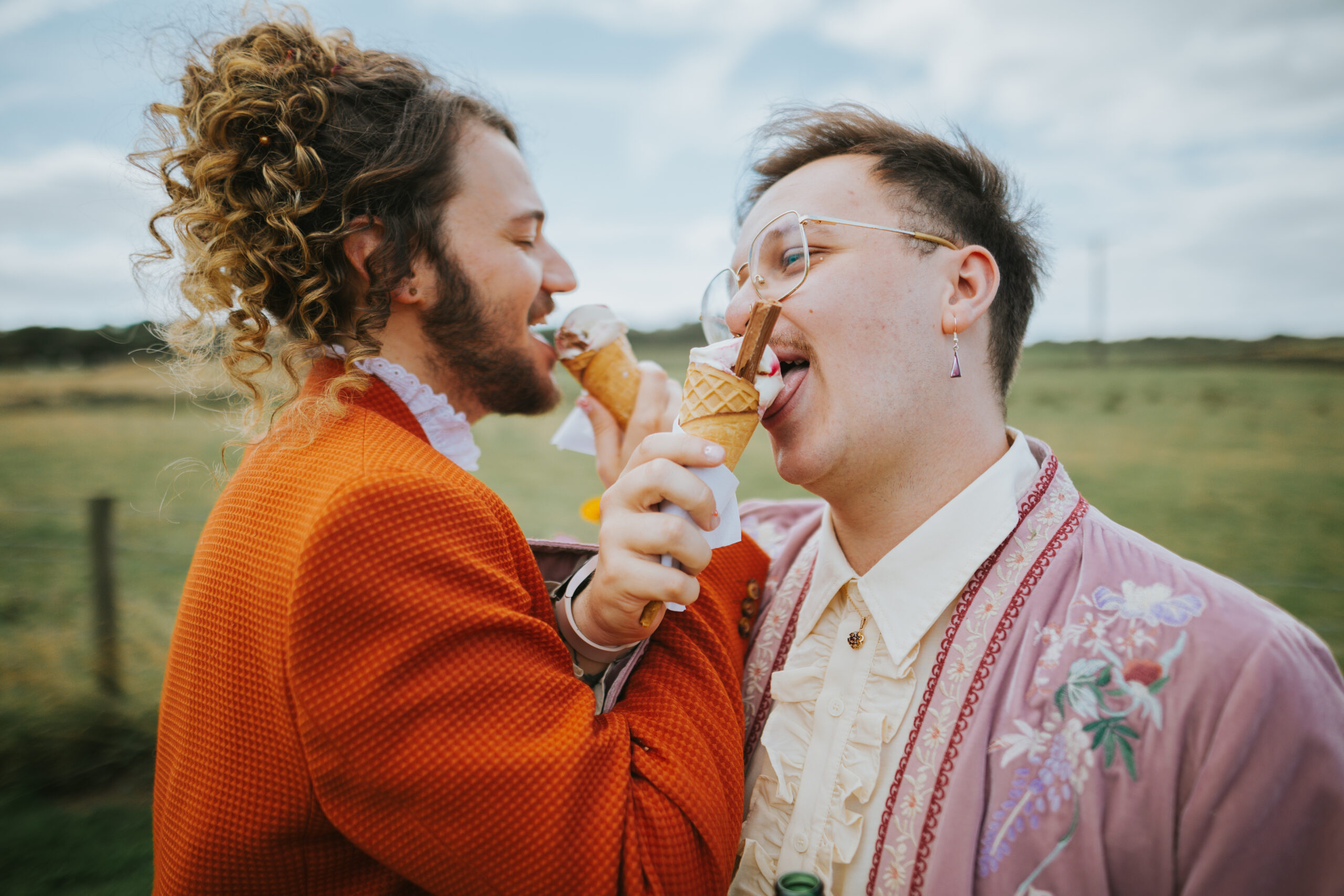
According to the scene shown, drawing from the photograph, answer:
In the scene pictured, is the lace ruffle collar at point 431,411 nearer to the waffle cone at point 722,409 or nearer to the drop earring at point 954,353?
the waffle cone at point 722,409

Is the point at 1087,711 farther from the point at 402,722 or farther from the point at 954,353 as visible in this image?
the point at 402,722

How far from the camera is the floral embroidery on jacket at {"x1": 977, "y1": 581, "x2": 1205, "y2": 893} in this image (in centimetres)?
161

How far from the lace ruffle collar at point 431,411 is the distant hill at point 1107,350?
19.6 metres

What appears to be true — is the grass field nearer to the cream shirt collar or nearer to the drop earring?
the cream shirt collar

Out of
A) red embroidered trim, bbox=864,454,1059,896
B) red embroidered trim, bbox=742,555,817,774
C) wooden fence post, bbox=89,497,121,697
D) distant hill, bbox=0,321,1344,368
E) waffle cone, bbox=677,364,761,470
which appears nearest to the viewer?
red embroidered trim, bbox=864,454,1059,896

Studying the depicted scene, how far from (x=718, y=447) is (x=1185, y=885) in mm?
1339

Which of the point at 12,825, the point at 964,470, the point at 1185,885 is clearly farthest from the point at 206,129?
the point at 12,825

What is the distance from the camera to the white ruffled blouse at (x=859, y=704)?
193 centimetres

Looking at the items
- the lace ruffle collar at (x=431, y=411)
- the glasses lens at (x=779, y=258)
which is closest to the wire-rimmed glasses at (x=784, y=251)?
the glasses lens at (x=779, y=258)

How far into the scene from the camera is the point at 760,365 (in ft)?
6.55

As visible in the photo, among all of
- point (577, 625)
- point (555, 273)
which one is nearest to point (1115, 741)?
point (577, 625)

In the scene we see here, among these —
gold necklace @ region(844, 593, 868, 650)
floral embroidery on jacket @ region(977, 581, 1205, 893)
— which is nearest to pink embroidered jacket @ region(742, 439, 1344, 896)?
floral embroidery on jacket @ region(977, 581, 1205, 893)

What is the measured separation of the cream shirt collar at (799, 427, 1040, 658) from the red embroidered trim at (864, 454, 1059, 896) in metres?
0.03

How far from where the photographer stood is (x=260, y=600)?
1626 mm
